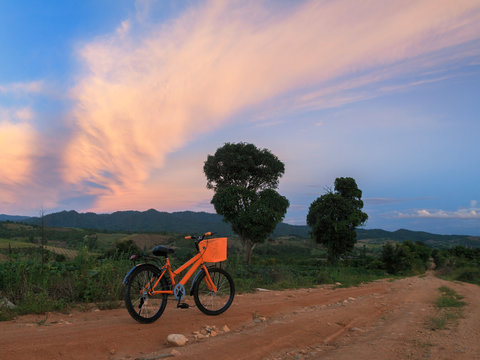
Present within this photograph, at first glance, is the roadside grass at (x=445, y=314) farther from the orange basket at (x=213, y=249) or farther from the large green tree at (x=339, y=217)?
the large green tree at (x=339, y=217)

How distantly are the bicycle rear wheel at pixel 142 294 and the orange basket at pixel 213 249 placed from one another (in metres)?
0.93

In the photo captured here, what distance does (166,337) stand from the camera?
4398 mm

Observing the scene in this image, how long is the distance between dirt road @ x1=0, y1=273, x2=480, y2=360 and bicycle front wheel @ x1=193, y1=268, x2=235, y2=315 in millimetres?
181

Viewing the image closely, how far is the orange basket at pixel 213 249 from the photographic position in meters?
5.90

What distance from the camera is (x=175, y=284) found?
556cm

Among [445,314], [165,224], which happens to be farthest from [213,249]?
[165,224]

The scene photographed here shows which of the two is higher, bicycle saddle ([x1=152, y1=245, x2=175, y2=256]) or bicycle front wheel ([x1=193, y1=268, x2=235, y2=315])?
bicycle saddle ([x1=152, y1=245, x2=175, y2=256])

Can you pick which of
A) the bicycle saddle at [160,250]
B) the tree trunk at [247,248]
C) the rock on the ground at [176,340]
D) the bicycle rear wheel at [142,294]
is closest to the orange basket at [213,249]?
the bicycle saddle at [160,250]

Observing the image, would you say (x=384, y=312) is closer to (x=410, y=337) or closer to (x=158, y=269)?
(x=410, y=337)

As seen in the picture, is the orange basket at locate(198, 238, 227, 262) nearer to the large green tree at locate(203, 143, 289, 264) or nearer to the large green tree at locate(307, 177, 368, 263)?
the large green tree at locate(203, 143, 289, 264)

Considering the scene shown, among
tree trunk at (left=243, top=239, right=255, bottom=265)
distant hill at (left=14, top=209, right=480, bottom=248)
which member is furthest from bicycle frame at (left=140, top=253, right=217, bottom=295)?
distant hill at (left=14, top=209, right=480, bottom=248)

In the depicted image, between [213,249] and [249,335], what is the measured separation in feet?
5.81

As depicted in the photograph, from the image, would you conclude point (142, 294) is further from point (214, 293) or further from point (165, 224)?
point (165, 224)

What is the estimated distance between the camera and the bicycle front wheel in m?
5.67
